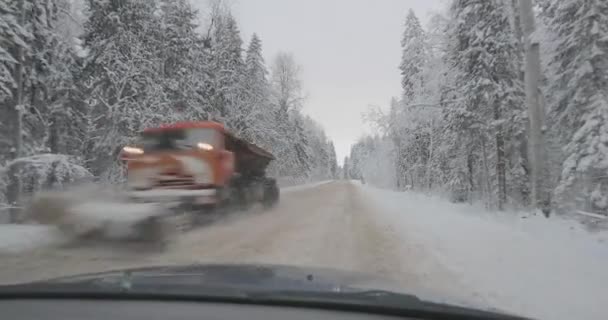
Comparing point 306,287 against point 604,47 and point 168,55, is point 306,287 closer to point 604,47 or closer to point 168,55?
point 604,47

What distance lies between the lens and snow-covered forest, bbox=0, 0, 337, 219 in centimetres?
1451

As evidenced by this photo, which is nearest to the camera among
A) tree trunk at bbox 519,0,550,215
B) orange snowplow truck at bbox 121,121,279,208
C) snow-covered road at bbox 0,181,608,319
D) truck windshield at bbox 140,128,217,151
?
snow-covered road at bbox 0,181,608,319

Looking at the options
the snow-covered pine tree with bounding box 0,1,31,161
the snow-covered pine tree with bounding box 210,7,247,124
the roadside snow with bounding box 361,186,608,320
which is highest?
the snow-covered pine tree with bounding box 210,7,247,124

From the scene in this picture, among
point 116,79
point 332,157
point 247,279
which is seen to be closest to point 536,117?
point 247,279

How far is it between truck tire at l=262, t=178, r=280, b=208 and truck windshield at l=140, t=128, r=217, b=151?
5569mm

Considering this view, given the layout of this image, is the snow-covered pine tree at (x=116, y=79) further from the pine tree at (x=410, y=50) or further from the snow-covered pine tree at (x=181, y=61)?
the pine tree at (x=410, y=50)

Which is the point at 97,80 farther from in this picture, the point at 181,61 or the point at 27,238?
the point at 27,238

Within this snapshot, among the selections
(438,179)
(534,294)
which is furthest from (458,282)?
(438,179)

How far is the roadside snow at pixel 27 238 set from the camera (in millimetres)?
6547

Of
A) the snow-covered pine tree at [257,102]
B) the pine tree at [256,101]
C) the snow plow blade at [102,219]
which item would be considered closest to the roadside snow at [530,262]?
the snow plow blade at [102,219]

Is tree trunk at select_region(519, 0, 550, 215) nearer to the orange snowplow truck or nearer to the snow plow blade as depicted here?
the orange snowplow truck

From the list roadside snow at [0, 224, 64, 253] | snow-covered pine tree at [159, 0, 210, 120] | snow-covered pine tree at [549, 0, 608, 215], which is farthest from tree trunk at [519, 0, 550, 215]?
snow-covered pine tree at [159, 0, 210, 120]

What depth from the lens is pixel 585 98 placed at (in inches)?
521

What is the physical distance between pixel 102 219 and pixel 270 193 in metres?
9.74
